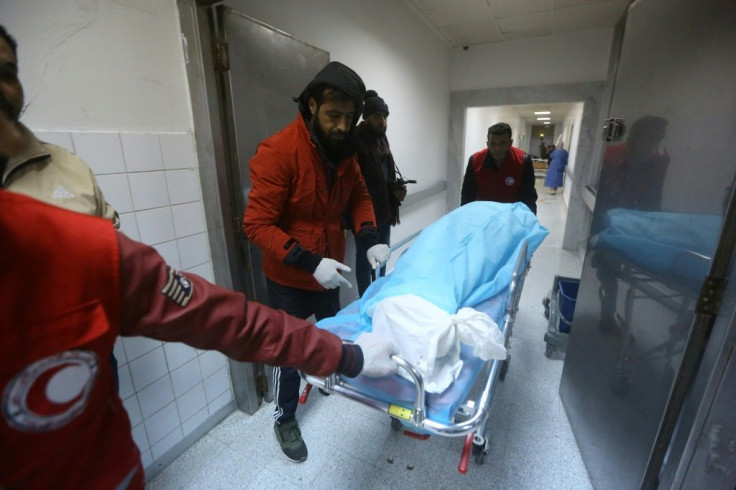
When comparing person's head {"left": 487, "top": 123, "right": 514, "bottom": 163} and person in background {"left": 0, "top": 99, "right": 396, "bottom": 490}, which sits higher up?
person's head {"left": 487, "top": 123, "right": 514, "bottom": 163}

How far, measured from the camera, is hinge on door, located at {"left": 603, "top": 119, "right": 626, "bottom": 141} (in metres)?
1.38

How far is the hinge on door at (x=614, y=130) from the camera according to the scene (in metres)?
1.38

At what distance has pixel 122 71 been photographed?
1.21 meters

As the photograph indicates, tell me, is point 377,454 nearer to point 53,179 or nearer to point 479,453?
point 479,453

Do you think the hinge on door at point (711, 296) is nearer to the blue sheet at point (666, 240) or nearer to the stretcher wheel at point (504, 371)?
the blue sheet at point (666, 240)

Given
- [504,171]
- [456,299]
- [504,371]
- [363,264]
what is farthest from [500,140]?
[456,299]

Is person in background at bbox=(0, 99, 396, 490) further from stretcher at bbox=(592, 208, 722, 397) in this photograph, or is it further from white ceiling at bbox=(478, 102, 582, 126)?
white ceiling at bbox=(478, 102, 582, 126)

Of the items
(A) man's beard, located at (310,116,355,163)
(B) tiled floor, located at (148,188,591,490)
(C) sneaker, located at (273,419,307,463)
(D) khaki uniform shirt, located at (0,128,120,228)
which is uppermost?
(A) man's beard, located at (310,116,355,163)

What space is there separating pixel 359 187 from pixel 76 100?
1.14 meters

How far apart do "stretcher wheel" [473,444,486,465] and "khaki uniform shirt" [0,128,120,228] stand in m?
1.67

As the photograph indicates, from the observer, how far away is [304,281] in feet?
4.96

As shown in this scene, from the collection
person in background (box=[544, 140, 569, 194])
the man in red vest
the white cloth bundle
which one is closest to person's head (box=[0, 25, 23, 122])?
the white cloth bundle

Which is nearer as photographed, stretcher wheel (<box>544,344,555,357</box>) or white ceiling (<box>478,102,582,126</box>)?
stretcher wheel (<box>544,344,555,357</box>)

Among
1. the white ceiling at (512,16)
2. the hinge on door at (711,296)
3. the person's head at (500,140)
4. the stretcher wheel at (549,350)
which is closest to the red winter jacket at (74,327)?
the hinge on door at (711,296)
